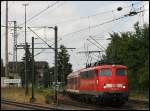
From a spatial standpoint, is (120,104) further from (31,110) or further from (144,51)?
(144,51)

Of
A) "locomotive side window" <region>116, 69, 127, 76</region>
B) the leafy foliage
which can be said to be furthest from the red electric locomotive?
the leafy foliage

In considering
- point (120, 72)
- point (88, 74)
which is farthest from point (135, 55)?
point (120, 72)

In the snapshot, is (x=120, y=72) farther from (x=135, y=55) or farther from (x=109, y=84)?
(x=135, y=55)

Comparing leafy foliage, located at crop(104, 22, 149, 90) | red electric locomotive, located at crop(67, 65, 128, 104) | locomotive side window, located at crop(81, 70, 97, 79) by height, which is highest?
leafy foliage, located at crop(104, 22, 149, 90)

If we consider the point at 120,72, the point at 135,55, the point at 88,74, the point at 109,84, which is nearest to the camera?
the point at 109,84

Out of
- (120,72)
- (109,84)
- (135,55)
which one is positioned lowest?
(109,84)

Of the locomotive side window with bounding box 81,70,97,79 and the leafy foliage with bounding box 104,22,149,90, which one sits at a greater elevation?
the leafy foliage with bounding box 104,22,149,90

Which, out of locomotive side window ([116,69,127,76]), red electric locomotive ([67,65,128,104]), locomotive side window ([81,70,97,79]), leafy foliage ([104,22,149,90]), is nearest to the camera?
red electric locomotive ([67,65,128,104])

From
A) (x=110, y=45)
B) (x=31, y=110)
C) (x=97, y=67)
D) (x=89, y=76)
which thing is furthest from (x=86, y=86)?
(x=110, y=45)

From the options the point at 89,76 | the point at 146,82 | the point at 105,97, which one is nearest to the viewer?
the point at 105,97

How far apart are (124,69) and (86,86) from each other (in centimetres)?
526

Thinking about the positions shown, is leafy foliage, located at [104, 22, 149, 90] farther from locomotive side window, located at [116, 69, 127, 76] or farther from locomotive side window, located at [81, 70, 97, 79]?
locomotive side window, located at [116, 69, 127, 76]

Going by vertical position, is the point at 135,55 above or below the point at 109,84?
above

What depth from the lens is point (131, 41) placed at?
58656 mm
